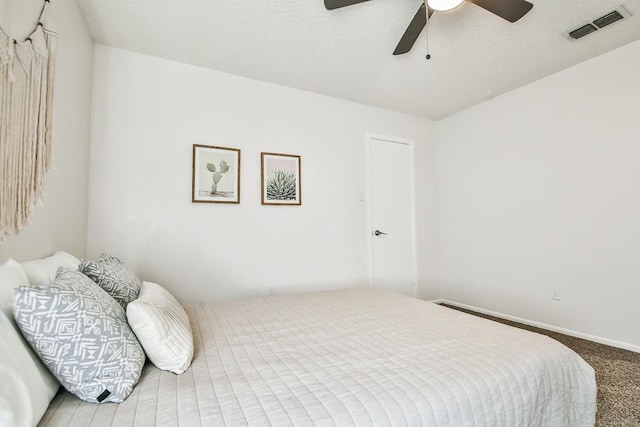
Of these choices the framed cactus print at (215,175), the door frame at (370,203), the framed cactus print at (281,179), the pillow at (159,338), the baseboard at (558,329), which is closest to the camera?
the pillow at (159,338)

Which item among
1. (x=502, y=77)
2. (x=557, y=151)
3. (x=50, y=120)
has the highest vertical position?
(x=502, y=77)

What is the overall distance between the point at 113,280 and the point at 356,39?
230 cm

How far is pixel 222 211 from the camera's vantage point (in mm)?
2799

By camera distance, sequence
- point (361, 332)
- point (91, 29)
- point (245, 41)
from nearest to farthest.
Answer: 1. point (361, 332)
2. point (91, 29)
3. point (245, 41)

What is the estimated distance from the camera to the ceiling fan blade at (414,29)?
1766mm

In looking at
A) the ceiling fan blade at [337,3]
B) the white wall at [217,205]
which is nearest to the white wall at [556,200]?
the white wall at [217,205]

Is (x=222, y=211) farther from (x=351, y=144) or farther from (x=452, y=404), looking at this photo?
(x=452, y=404)

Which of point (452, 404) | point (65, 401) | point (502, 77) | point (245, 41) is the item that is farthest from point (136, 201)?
point (502, 77)

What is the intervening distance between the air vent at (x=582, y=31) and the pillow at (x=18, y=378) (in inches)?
138

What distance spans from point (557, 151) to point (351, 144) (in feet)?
6.68

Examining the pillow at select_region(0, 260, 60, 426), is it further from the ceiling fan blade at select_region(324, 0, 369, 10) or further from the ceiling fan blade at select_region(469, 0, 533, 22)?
the ceiling fan blade at select_region(469, 0, 533, 22)

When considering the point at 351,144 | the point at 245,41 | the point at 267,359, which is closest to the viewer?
the point at 267,359

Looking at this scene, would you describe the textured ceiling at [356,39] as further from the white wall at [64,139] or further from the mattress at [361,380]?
the mattress at [361,380]

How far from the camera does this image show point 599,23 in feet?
7.07
